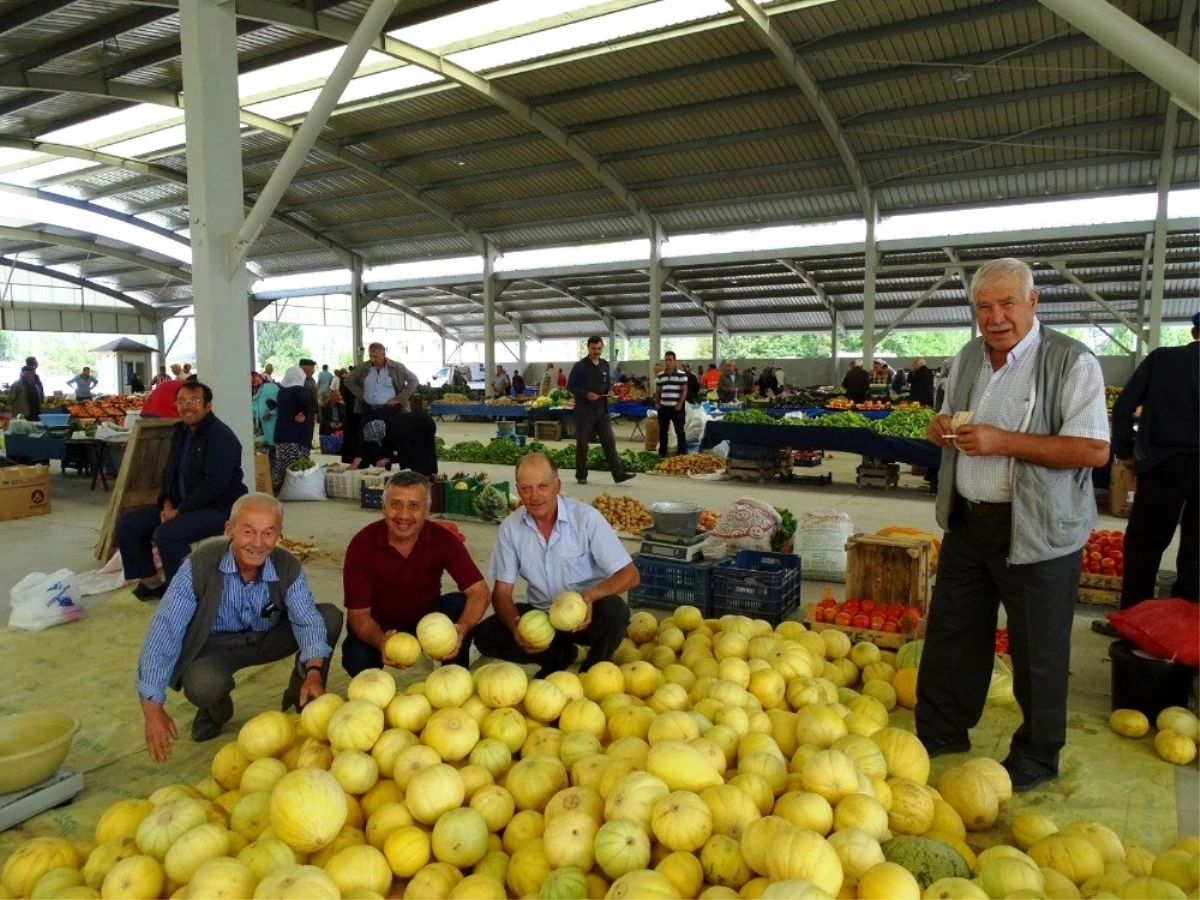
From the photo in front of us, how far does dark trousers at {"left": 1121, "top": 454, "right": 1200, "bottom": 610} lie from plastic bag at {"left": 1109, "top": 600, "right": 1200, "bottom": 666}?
2.63 feet

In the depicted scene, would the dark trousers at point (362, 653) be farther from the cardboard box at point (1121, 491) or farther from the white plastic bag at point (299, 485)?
the cardboard box at point (1121, 491)

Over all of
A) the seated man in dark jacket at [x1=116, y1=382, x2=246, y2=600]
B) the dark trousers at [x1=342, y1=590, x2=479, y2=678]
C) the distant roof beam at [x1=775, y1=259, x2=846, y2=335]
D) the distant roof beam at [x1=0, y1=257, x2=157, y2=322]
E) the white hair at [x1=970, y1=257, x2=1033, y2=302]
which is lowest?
the dark trousers at [x1=342, y1=590, x2=479, y2=678]

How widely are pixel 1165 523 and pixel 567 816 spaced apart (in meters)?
3.82

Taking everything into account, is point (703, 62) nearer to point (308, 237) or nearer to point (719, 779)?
point (719, 779)

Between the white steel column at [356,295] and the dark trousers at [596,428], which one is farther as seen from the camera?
the white steel column at [356,295]

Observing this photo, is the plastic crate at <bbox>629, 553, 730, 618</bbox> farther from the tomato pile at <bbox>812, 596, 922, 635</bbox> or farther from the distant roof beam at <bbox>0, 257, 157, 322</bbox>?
the distant roof beam at <bbox>0, 257, 157, 322</bbox>

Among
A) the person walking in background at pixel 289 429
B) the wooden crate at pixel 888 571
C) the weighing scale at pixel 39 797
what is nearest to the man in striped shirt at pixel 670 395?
the person walking in background at pixel 289 429

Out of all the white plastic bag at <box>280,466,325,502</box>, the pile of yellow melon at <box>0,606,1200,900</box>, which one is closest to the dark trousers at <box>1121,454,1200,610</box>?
the pile of yellow melon at <box>0,606,1200,900</box>

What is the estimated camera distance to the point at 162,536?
15.6 feet

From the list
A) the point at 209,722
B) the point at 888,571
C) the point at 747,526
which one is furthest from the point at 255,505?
the point at 747,526

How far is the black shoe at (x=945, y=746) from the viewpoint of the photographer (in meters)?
3.09

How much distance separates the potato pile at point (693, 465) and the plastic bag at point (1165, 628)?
321 inches

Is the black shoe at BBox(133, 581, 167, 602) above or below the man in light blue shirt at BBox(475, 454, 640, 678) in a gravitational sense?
below

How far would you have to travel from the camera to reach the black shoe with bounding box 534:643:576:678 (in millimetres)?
3555
